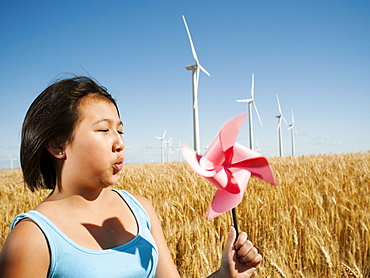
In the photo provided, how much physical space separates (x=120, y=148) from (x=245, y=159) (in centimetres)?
54

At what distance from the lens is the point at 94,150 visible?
1.29m

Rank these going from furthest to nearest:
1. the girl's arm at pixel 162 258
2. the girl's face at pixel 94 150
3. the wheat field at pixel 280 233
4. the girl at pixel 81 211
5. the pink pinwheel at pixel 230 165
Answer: the wheat field at pixel 280 233
the girl's arm at pixel 162 258
the girl's face at pixel 94 150
the girl at pixel 81 211
the pink pinwheel at pixel 230 165

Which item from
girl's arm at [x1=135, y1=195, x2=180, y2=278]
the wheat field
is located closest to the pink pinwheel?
girl's arm at [x1=135, y1=195, x2=180, y2=278]

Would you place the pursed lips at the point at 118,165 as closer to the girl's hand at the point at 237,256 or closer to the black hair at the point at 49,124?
the black hair at the point at 49,124

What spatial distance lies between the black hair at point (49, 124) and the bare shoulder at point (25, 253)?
345 mm

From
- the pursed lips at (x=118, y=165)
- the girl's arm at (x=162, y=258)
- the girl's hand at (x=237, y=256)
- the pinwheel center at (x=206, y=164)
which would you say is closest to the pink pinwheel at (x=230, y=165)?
the pinwheel center at (x=206, y=164)

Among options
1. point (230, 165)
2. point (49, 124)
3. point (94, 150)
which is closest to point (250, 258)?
point (230, 165)

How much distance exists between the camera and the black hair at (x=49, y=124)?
136cm

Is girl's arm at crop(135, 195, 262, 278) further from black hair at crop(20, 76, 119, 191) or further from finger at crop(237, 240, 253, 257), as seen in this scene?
black hair at crop(20, 76, 119, 191)

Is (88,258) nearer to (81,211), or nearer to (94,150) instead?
(81,211)

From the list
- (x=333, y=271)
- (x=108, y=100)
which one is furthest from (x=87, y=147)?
(x=333, y=271)

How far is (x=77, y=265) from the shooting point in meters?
1.18

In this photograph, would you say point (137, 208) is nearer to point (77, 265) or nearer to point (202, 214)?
point (77, 265)

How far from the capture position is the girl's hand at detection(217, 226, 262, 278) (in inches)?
Result: 47.8
